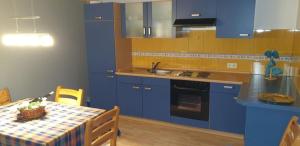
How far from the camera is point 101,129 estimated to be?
190 centimetres

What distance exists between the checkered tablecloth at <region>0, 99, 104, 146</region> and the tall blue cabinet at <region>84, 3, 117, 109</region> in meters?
1.68

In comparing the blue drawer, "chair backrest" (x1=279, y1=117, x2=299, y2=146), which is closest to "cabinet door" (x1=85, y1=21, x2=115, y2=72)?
the blue drawer

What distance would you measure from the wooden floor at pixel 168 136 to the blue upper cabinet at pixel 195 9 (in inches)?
63.6

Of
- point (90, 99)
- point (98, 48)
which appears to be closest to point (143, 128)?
point (90, 99)

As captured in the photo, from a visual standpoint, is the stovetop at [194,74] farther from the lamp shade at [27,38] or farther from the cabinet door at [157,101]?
the lamp shade at [27,38]

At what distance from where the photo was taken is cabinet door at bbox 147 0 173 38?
366 cm

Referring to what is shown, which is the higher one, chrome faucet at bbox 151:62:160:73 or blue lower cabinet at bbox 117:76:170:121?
chrome faucet at bbox 151:62:160:73

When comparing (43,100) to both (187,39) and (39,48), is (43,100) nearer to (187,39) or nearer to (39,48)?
(39,48)

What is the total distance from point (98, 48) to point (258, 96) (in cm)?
257

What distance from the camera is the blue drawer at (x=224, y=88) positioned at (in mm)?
3199

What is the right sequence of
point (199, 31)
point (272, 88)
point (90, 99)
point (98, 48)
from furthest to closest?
point (90, 99) < point (98, 48) < point (199, 31) < point (272, 88)

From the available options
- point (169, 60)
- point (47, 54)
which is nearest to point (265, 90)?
point (169, 60)

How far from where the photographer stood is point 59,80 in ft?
13.4

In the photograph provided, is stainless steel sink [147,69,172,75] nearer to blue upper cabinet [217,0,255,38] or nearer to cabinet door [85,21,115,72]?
cabinet door [85,21,115,72]
